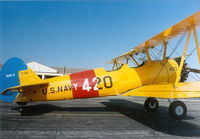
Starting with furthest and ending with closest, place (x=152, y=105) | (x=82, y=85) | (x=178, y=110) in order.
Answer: (x=152, y=105)
(x=82, y=85)
(x=178, y=110)

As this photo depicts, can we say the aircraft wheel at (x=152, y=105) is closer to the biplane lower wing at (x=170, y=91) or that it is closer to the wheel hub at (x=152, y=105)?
the wheel hub at (x=152, y=105)

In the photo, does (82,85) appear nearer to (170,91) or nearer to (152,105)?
(170,91)

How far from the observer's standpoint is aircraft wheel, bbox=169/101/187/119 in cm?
508

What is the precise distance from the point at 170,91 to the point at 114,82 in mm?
A: 2213

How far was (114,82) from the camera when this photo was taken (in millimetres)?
6039

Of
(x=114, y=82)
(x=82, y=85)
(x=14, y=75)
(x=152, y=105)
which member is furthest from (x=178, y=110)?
(x=14, y=75)

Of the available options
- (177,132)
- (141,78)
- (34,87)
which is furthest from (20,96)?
(177,132)

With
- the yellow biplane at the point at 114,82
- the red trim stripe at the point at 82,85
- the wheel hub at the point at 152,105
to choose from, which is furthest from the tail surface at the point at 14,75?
the wheel hub at the point at 152,105

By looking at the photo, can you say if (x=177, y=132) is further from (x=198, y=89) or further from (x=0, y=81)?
(x=0, y=81)

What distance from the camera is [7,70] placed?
20.3 feet

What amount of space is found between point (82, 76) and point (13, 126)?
9.88ft

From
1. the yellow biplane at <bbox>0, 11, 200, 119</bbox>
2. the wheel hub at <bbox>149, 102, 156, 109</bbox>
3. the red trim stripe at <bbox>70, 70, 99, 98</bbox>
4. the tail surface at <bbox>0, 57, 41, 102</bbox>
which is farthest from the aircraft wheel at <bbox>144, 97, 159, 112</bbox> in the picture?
the tail surface at <bbox>0, 57, 41, 102</bbox>

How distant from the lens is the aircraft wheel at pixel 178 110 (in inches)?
200

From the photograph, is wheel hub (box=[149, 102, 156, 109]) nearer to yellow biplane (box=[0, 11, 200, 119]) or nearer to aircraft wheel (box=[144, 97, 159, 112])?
aircraft wheel (box=[144, 97, 159, 112])
